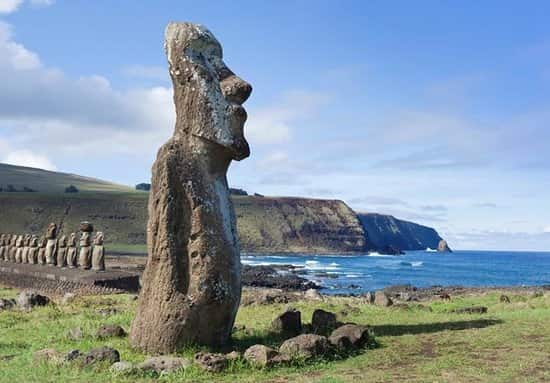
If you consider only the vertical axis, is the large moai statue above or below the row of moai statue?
above

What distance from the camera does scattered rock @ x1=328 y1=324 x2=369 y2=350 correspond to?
34.6 feet

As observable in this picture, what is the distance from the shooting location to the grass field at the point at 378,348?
886cm

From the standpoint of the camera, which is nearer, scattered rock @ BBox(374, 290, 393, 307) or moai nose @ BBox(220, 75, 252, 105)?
moai nose @ BBox(220, 75, 252, 105)

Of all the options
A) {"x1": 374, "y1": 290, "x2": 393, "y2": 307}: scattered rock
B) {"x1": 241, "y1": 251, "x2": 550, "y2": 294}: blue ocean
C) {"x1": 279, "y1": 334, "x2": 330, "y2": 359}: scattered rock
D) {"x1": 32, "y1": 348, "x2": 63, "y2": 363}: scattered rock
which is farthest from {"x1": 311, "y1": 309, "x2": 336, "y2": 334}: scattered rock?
{"x1": 241, "y1": 251, "x2": 550, "y2": 294}: blue ocean

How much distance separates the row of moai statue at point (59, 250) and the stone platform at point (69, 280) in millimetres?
618

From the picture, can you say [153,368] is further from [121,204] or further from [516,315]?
[121,204]

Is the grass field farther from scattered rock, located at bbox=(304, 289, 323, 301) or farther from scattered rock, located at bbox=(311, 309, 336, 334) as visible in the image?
scattered rock, located at bbox=(304, 289, 323, 301)

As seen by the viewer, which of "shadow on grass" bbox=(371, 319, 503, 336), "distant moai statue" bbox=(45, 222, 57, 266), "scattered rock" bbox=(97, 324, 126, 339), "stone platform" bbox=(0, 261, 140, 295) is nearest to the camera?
"scattered rock" bbox=(97, 324, 126, 339)

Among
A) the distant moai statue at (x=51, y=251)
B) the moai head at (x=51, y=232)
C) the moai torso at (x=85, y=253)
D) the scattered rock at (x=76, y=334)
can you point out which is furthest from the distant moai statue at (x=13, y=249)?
the scattered rock at (x=76, y=334)

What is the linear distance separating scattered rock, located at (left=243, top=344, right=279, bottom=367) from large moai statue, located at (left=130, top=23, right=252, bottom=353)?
1249 millimetres

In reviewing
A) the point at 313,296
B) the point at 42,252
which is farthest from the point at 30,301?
the point at 42,252

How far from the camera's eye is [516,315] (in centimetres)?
1589

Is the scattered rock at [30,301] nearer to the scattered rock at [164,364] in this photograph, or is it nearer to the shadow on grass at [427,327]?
the shadow on grass at [427,327]

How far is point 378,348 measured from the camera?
35.9 ft
